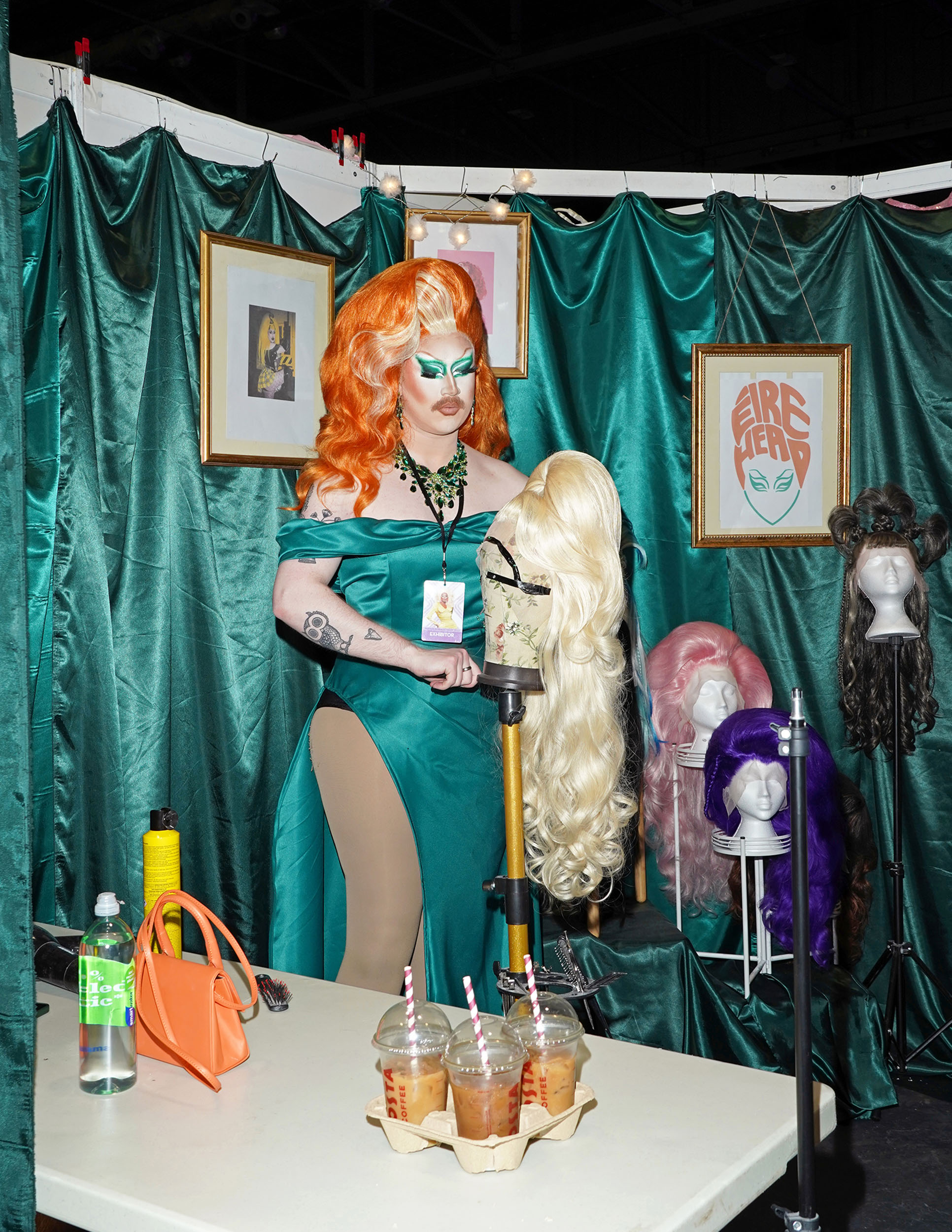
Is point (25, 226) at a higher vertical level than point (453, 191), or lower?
lower

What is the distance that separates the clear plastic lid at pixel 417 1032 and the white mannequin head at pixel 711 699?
203 cm

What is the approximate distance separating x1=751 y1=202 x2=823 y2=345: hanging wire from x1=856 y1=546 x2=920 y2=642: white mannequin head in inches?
26.8

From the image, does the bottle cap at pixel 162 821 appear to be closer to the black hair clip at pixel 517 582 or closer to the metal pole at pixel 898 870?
the black hair clip at pixel 517 582

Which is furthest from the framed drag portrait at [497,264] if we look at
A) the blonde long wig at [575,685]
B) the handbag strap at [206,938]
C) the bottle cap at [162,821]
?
the handbag strap at [206,938]

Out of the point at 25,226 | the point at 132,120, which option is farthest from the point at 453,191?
the point at 25,226

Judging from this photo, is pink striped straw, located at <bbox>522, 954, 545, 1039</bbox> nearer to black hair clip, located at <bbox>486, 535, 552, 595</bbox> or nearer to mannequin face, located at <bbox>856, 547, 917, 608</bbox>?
black hair clip, located at <bbox>486, 535, 552, 595</bbox>

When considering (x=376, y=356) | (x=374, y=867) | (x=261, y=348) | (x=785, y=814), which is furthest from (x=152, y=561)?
(x=785, y=814)

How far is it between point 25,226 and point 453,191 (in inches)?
47.9

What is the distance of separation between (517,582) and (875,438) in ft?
6.65

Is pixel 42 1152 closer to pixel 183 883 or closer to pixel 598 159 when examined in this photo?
pixel 183 883

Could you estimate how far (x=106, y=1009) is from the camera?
1377mm

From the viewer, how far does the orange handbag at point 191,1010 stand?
137 centimetres

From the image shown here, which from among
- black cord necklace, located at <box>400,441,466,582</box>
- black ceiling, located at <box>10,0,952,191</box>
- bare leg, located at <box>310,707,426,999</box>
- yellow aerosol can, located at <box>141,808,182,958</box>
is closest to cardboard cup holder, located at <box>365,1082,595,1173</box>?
yellow aerosol can, located at <box>141,808,182,958</box>

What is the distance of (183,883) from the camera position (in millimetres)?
2852
